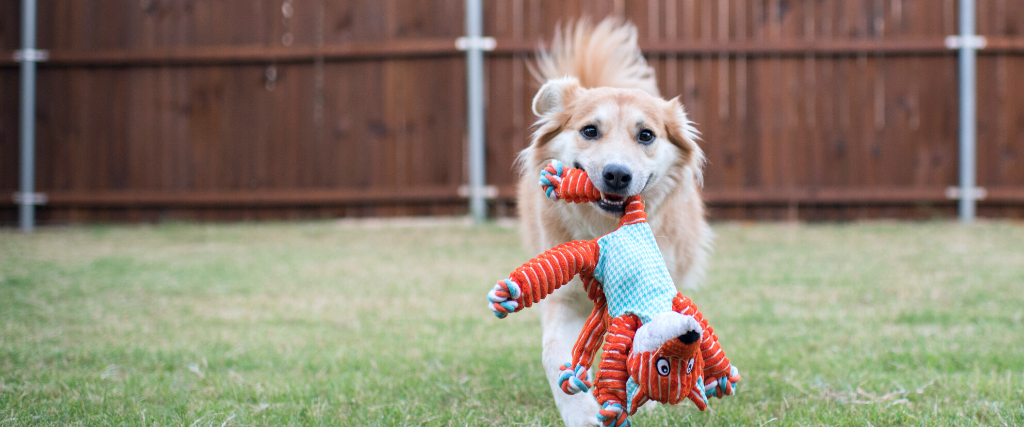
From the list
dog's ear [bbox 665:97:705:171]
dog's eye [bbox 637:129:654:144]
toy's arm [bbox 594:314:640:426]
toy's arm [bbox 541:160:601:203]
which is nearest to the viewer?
toy's arm [bbox 594:314:640:426]

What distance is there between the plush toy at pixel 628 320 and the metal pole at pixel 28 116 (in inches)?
279

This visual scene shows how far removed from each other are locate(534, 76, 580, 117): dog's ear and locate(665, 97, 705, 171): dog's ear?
0.31m

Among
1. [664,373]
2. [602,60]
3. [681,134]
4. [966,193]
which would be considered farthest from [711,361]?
[966,193]

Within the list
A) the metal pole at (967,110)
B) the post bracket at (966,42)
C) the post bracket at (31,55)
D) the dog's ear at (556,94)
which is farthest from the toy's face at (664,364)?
the post bracket at (31,55)

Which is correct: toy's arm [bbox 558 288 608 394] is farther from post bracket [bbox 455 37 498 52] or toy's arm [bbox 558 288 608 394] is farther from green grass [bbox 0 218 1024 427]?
post bracket [bbox 455 37 498 52]

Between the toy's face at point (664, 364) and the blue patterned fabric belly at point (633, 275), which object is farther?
the blue patterned fabric belly at point (633, 275)

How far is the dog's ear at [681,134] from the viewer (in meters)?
2.38

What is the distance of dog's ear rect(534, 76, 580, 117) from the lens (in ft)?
8.14

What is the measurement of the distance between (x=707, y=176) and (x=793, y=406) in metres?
5.25

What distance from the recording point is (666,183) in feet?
7.75

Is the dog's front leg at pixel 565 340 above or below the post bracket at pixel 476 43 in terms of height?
below

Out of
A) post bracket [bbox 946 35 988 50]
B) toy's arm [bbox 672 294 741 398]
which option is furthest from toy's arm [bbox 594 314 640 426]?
post bracket [bbox 946 35 988 50]

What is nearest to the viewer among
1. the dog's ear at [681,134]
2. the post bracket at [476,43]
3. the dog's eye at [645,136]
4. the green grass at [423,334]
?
the green grass at [423,334]

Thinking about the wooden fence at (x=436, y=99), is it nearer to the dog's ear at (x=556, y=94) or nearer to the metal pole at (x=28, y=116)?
the metal pole at (x=28, y=116)
